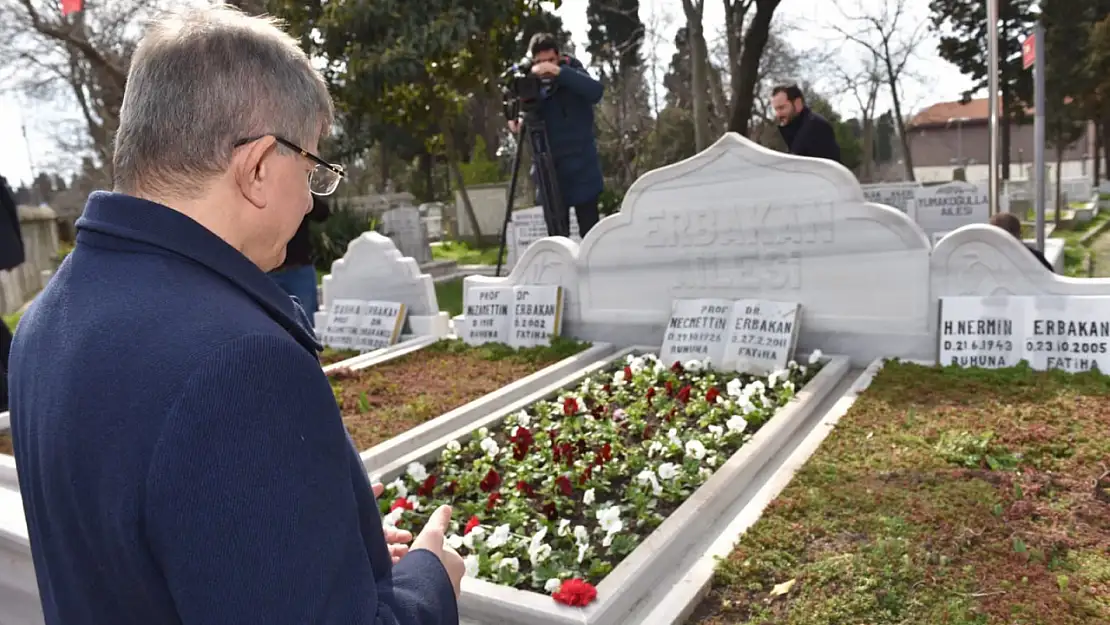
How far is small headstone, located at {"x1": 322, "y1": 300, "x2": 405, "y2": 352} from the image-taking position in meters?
6.15

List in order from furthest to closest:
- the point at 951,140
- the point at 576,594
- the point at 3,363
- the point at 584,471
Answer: the point at 951,140
the point at 3,363
the point at 584,471
the point at 576,594

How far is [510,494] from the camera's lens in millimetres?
3074

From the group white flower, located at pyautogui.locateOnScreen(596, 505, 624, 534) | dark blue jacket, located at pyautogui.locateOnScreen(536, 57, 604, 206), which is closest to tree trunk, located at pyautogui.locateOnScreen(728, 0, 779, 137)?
dark blue jacket, located at pyautogui.locateOnScreen(536, 57, 604, 206)

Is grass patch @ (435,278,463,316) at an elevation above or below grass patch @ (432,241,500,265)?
below

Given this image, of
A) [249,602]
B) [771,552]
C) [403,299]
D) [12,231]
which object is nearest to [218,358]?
[249,602]

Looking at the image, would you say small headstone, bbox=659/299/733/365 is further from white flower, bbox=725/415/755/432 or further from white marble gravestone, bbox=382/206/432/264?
white marble gravestone, bbox=382/206/432/264

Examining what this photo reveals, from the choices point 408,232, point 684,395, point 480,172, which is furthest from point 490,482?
point 480,172

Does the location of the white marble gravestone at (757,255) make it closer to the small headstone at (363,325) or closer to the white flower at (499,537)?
the small headstone at (363,325)

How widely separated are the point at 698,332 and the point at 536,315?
1.22 metres

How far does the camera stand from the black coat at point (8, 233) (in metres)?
4.46

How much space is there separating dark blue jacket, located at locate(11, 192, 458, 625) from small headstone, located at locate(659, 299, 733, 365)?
372cm

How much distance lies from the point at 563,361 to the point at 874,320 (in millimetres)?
1748

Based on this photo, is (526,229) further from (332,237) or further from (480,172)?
(480,172)

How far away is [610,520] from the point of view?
2654 millimetres
